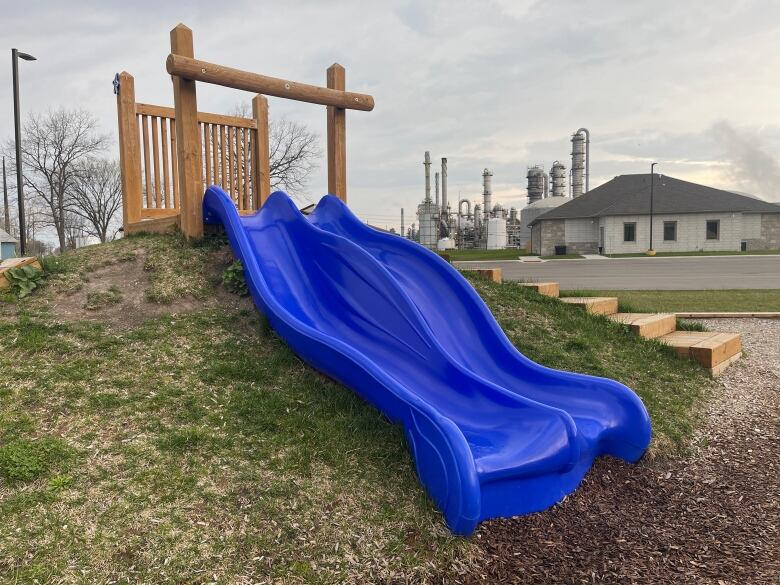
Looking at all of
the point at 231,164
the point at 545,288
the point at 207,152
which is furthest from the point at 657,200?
the point at 207,152

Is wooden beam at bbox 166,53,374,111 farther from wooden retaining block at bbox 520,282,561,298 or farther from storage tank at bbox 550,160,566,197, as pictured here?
storage tank at bbox 550,160,566,197

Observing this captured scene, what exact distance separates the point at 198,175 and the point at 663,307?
8.28 metres

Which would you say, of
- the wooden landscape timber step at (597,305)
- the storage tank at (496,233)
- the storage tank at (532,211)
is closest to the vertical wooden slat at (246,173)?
the wooden landscape timber step at (597,305)

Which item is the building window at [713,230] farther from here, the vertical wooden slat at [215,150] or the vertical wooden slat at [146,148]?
the vertical wooden slat at [146,148]

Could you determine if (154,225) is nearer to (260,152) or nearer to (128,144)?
(128,144)

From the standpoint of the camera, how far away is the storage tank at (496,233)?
50406mm

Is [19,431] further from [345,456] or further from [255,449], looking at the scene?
[345,456]

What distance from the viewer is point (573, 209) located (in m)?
41.4

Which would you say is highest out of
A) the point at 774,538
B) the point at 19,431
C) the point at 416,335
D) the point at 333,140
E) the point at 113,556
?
the point at 333,140

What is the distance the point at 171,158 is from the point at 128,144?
52cm

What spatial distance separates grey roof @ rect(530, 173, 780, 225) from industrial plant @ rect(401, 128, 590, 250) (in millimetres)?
7155

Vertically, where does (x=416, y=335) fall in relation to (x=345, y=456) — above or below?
above

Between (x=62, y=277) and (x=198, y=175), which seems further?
(x=198, y=175)

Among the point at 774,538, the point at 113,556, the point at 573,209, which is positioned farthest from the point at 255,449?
the point at 573,209
